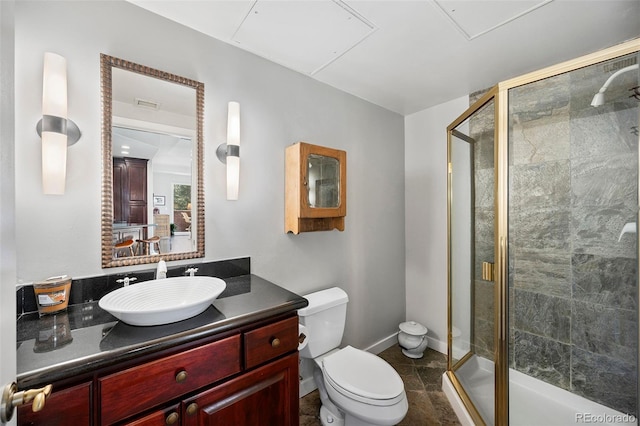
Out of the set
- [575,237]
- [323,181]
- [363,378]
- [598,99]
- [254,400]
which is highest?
[598,99]

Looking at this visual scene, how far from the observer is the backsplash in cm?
100

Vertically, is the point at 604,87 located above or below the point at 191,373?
above

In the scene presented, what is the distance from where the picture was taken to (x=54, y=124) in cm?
101

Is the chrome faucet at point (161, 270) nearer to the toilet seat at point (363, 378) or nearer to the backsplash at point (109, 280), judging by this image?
the backsplash at point (109, 280)

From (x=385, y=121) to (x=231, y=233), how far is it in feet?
5.85

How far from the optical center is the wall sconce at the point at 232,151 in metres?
1.47

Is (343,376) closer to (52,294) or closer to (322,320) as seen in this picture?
(322,320)

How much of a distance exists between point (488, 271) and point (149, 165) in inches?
77.8

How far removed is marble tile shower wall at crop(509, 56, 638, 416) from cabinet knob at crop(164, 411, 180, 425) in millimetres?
1754

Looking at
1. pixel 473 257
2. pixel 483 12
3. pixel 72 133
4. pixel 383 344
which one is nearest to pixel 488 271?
pixel 473 257

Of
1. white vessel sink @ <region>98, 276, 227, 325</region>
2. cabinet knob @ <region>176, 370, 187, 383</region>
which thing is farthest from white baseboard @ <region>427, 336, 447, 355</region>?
cabinet knob @ <region>176, 370, 187, 383</region>

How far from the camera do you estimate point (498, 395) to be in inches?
54.9

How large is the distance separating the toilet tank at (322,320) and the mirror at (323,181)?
0.62m

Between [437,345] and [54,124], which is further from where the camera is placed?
[437,345]
